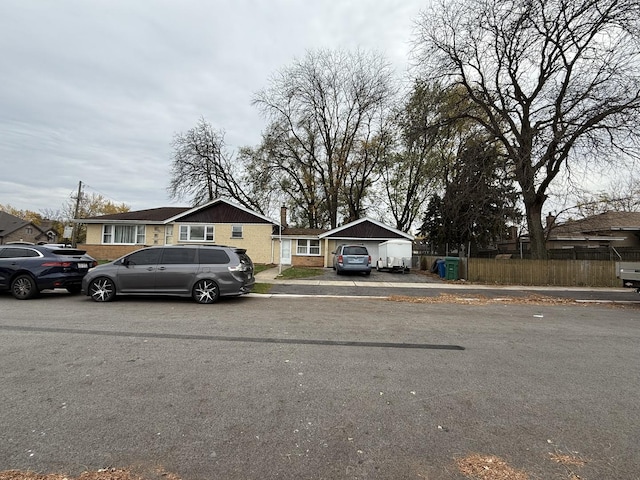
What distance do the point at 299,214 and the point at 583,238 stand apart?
27258 millimetres

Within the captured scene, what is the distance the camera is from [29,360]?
4.67 metres

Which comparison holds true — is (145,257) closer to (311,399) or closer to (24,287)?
(24,287)

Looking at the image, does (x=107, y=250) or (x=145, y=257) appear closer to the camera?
(x=145, y=257)

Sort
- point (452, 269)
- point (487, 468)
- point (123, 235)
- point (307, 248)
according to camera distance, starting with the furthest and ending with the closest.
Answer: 1. point (307, 248)
2. point (123, 235)
3. point (452, 269)
4. point (487, 468)

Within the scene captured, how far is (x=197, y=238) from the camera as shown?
26.2 meters

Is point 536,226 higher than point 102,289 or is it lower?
higher

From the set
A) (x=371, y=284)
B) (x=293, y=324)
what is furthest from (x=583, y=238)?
(x=293, y=324)

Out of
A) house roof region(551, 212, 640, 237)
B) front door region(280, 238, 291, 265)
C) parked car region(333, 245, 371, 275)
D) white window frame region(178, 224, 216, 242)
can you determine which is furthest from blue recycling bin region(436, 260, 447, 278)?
white window frame region(178, 224, 216, 242)

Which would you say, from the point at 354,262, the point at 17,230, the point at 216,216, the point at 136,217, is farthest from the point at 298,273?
the point at 17,230

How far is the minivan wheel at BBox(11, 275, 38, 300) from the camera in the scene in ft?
32.6

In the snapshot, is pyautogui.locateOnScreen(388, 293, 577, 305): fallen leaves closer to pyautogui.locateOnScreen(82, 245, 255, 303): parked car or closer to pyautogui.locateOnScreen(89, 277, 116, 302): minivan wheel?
pyautogui.locateOnScreen(82, 245, 255, 303): parked car

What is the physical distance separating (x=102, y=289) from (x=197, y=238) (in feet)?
55.0

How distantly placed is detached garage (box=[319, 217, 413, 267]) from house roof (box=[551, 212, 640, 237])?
1334 cm

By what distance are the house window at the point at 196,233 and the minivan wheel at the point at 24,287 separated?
52.8ft
